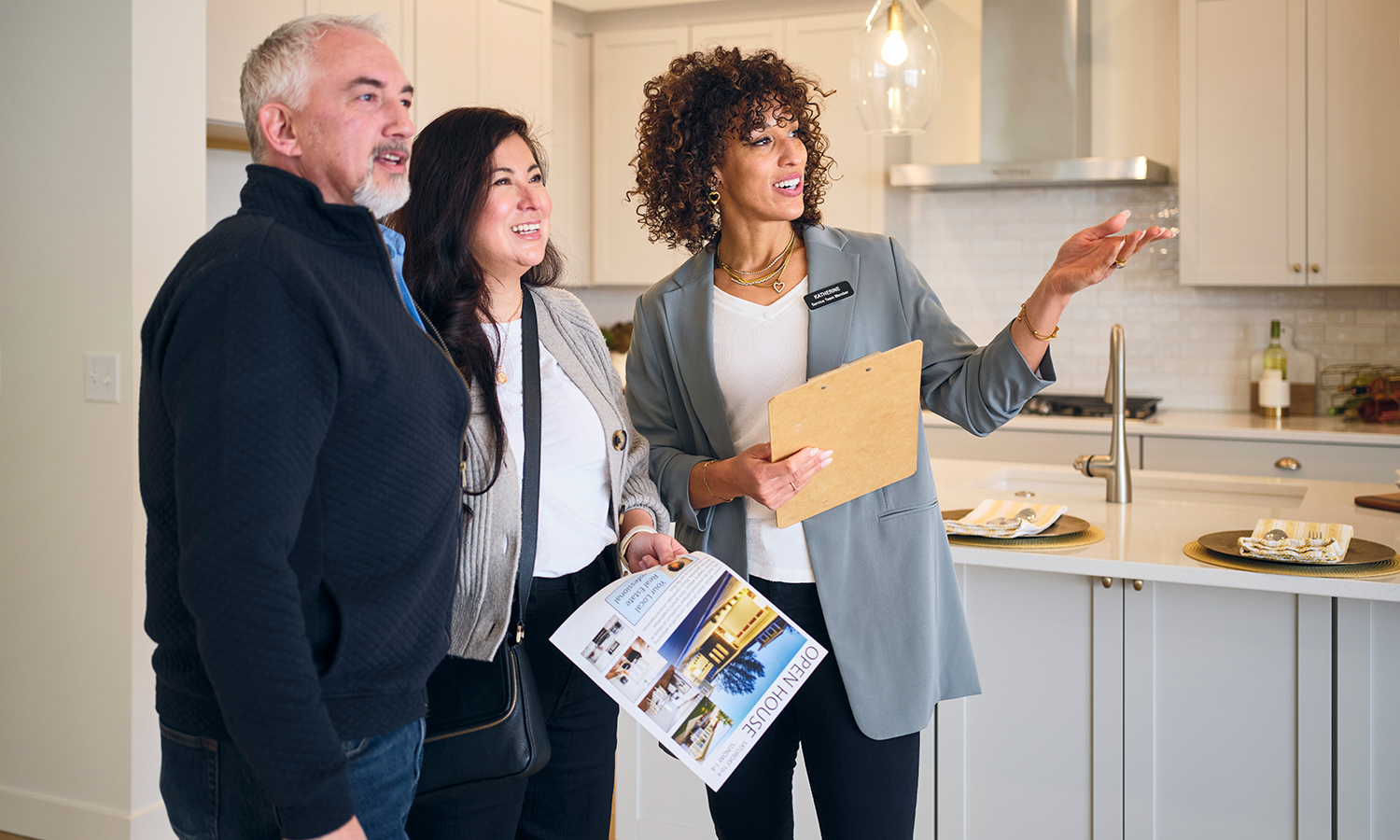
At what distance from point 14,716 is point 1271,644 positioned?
306 cm

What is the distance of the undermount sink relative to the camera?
2863 mm

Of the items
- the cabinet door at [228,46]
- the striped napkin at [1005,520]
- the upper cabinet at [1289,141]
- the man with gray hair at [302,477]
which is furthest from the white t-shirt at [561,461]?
the upper cabinet at [1289,141]

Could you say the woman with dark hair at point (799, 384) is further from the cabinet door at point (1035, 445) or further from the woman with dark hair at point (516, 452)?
the cabinet door at point (1035, 445)

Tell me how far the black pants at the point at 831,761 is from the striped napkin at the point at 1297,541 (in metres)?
0.83

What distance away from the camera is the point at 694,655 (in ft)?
4.37

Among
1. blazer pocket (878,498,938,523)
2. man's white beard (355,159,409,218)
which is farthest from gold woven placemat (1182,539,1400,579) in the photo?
man's white beard (355,159,409,218)

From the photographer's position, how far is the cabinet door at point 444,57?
Result: 3771mm

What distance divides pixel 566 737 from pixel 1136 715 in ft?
3.93

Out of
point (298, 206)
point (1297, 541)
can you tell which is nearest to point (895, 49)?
point (1297, 541)

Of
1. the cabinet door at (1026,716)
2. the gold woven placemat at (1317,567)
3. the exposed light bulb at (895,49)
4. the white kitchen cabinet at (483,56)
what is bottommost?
the cabinet door at (1026,716)

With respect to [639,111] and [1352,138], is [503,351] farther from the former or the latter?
[1352,138]

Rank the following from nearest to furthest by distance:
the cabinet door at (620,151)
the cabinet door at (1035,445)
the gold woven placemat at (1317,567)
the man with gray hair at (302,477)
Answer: the man with gray hair at (302,477) → the gold woven placemat at (1317,567) → the cabinet door at (1035,445) → the cabinet door at (620,151)

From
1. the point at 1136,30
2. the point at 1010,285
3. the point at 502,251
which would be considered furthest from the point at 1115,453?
the point at 1136,30

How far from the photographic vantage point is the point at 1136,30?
4.70 metres
